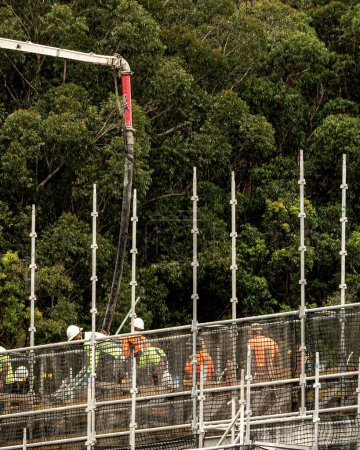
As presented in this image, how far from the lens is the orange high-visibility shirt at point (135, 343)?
17469 millimetres

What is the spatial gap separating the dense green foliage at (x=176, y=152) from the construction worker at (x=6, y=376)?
9.38 m

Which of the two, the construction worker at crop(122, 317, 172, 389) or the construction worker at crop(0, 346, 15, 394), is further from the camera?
the construction worker at crop(0, 346, 15, 394)

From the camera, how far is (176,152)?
101 feet

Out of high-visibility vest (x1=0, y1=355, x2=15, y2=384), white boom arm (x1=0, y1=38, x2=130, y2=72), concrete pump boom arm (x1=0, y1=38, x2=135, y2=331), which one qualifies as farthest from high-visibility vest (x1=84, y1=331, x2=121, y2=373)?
white boom arm (x1=0, y1=38, x2=130, y2=72)

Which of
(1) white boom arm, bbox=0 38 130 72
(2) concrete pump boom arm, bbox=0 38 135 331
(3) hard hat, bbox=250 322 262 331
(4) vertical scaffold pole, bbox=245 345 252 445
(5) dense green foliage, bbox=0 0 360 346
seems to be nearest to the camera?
(4) vertical scaffold pole, bbox=245 345 252 445

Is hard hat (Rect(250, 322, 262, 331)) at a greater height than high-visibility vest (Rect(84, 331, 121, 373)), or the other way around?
hard hat (Rect(250, 322, 262, 331))

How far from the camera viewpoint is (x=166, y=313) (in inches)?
1187

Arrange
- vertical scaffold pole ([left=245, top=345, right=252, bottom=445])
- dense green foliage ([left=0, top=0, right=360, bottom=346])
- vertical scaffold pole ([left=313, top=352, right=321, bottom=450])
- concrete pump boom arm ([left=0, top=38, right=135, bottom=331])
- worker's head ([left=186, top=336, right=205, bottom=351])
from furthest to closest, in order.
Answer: dense green foliage ([left=0, top=0, right=360, bottom=346]) < concrete pump boom arm ([left=0, top=38, right=135, bottom=331]) < worker's head ([left=186, top=336, right=205, bottom=351]) < vertical scaffold pole ([left=245, top=345, right=252, bottom=445]) < vertical scaffold pole ([left=313, top=352, right=321, bottom=450])

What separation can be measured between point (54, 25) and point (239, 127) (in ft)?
13.3

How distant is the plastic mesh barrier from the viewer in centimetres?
1714

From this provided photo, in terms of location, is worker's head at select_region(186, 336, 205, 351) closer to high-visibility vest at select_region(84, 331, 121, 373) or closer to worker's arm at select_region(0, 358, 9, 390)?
high-visibility vest at select_region(84, 331, 121, 373)

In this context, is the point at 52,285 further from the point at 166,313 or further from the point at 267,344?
the point at 267,344

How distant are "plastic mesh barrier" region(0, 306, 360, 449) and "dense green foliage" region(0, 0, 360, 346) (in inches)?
375

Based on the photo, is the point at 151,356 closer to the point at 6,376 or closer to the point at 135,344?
the point at 135,344
